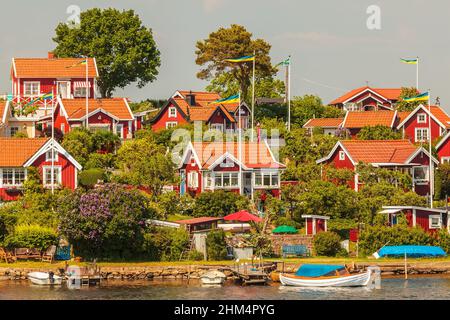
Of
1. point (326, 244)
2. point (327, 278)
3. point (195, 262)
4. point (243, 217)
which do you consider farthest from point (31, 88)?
point (327, 278)

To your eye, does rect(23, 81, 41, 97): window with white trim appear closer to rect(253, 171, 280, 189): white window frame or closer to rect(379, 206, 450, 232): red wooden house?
rect(253, 171, 280, 189): white window frame

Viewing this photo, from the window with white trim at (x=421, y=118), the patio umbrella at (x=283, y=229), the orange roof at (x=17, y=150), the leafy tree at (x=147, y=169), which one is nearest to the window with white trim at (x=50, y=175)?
the orange roof at (x=17, y=150)

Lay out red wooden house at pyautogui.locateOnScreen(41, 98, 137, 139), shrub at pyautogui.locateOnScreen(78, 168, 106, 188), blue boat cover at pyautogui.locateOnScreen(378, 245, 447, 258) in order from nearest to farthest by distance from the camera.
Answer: blue boat cover at pyautogui.locateOnScreen(378, 245, 447, 258)
shrub at pyautogui.locateOnScreen(78, 168, 106, 188)
red wooden house at pyautogui.locateOnScreen(41, 98, 137, 139)

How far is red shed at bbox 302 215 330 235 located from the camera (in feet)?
269

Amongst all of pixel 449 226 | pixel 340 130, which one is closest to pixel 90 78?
pixel 340 130

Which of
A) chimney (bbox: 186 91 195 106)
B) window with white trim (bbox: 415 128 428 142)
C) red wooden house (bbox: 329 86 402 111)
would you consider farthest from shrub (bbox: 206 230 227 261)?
red wooden house (bbox: 329 86 402 111)

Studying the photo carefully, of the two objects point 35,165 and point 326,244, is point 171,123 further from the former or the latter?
point 326,244

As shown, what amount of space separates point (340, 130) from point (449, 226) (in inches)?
1079

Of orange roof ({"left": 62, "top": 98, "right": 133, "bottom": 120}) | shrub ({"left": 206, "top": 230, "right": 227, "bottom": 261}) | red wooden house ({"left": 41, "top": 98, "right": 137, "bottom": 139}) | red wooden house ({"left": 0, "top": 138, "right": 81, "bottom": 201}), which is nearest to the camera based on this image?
shrub ({"left": 206, "top": 230, "right": 227, "bottom": 261})

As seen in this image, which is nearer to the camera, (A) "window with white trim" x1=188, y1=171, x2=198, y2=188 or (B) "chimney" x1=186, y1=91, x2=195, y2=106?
(A) "window with white trim" x1=188, y1=171, x2=198, y2=188

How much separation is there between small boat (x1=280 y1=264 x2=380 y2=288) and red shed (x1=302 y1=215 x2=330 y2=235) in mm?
8812

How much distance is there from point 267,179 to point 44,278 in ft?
77.9

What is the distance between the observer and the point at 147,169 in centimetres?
8700

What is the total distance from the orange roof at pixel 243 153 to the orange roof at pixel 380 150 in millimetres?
6110
